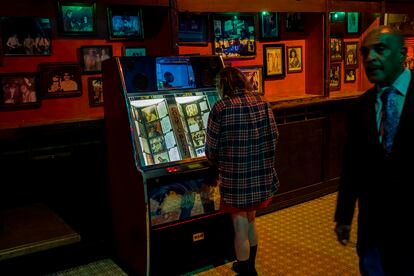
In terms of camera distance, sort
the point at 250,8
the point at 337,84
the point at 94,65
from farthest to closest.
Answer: the point at 337,84 → the point at 250,8 → the point at 94,65

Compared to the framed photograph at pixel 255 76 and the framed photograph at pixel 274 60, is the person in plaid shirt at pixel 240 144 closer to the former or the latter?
the framed photograph at pixel 255 76

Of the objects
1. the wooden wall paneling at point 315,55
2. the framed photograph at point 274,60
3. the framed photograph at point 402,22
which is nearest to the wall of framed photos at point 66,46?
the framed photograph at point 274,60

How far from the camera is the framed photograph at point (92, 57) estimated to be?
14.7 ft

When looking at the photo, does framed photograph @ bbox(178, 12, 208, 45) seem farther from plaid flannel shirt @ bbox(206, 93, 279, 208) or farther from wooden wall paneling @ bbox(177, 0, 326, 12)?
plaid flannel shirt @ bbox(206, 93, 279, 208)

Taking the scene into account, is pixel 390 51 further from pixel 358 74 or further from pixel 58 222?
pixel 358 74

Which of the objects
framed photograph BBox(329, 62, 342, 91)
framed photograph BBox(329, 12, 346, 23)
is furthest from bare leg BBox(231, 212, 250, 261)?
framed photograph BBox(329, 12, 346, 23)

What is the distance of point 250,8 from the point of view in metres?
5.07

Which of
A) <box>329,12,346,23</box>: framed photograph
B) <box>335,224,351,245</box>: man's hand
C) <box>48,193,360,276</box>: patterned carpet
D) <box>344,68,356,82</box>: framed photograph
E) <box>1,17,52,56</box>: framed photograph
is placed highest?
<box>329,12,346,23</box>: framed photograph

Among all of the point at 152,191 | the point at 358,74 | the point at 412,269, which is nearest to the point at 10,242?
the point at 152,191

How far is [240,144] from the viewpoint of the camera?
136 inches

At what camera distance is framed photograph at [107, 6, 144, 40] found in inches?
182

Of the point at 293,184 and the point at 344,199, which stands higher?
the point at 344,199

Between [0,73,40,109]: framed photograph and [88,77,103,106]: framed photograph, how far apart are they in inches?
19.9

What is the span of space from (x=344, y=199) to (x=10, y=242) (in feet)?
9.09
